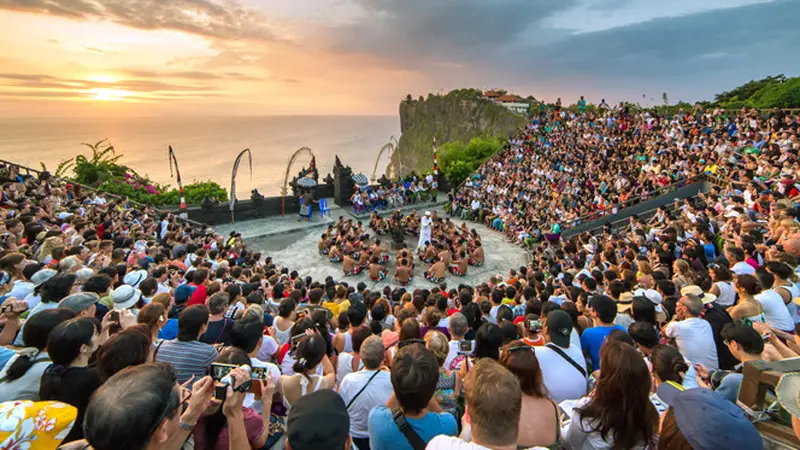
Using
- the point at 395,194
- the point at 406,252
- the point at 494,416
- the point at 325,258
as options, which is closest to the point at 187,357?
the point at 494,416

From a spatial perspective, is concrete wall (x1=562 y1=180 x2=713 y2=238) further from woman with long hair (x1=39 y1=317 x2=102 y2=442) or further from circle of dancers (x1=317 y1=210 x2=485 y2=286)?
woman with long hair (x1=39 y1=317 x2=102 y2=442)

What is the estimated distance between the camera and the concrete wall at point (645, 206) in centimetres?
1370

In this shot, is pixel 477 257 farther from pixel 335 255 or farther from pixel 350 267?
pixel 335 255

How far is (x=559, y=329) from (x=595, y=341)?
111cm

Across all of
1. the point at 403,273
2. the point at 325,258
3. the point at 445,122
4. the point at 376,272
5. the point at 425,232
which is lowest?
the point at 325,258

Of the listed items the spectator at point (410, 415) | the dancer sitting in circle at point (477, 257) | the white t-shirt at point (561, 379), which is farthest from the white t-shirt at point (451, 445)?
the dancer sitting in circle at point (477, 257)

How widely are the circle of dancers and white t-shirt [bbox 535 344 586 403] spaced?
8853 millimetres

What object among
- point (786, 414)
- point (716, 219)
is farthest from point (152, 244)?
point (716, 219)

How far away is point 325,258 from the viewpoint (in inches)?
573

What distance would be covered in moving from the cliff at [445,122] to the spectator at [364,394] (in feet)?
166

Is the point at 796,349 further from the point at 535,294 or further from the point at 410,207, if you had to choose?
the point at 410,207

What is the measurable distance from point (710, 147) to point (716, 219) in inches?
281

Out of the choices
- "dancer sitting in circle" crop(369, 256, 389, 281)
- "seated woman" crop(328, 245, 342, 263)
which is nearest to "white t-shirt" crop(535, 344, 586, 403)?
"dancer sitting in circle" crop(369, 256, 389, 281)

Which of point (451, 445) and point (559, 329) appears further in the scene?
point (559, 329)
